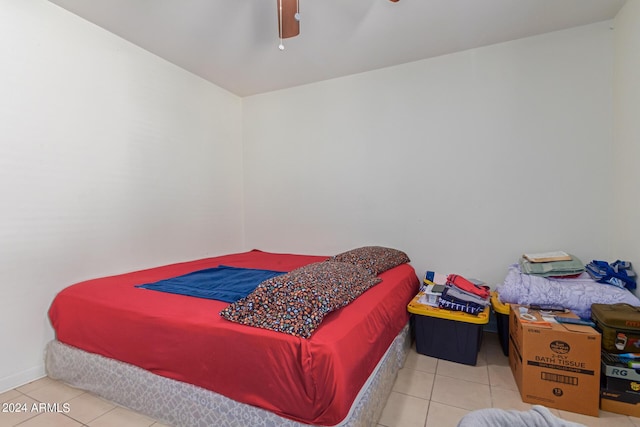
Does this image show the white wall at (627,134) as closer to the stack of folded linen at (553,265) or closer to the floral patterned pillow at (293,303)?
the stack of folded linen at (553,265)

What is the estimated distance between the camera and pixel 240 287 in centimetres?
199

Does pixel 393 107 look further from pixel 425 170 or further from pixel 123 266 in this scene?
pixel 123 266

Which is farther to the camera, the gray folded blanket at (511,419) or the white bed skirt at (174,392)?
the white bed skirt at (174,392)

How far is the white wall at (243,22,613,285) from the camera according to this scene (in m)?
2.40

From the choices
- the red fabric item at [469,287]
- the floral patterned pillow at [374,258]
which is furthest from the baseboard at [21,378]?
the red fabric item at [469,287]

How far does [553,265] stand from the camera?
7.15 feet

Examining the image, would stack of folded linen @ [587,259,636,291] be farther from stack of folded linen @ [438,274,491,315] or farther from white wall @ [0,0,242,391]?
white wall @ [0,0,242,391]

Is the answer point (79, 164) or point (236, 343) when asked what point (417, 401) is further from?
point (79, 164)

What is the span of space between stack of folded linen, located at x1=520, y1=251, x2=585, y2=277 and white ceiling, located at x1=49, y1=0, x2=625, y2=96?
1816 mm

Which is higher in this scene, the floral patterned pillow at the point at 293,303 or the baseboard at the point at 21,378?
the floral patterned pillow at the point at 293,303

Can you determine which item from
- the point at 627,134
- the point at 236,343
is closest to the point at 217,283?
the point at 236,343

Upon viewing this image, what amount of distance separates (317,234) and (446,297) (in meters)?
1.63

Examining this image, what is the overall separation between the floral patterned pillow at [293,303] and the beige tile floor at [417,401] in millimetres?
714

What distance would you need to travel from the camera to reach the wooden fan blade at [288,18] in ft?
6.09
